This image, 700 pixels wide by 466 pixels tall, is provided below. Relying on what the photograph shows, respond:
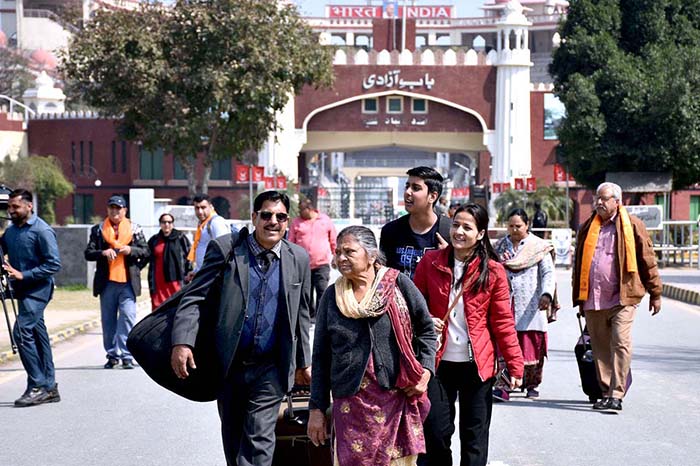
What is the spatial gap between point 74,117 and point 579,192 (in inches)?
902

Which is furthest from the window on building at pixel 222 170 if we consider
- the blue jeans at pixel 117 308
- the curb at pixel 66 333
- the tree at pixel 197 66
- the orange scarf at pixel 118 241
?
the blue jeans at pixel 117 308

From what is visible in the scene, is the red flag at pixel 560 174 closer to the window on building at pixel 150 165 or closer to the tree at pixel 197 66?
the tree at pixel 197 66

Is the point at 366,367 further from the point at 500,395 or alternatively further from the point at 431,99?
the point at 431,99

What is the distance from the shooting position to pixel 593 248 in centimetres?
1019

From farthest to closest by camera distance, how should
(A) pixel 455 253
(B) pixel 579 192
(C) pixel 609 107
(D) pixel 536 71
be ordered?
1. (D) pixel 536 71
2. (B) pixel 579 192
3. (C) pixel 609 107
4. (A) pixel 455 253

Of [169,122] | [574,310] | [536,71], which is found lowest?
[574,310]

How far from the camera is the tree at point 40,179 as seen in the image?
5309 cm

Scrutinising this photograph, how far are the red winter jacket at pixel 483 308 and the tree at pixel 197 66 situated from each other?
109ft

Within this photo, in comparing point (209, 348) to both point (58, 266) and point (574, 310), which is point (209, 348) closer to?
point (58, 266)

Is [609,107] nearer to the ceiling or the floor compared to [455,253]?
nearer to the ceiling

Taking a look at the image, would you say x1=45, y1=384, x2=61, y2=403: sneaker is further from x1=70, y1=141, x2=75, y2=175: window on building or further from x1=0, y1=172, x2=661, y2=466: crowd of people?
x1=70, y1=141, x2=75, y2=175: window on building

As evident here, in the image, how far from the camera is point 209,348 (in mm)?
6285

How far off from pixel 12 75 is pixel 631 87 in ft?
148

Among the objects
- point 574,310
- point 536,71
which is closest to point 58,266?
point 574,310
